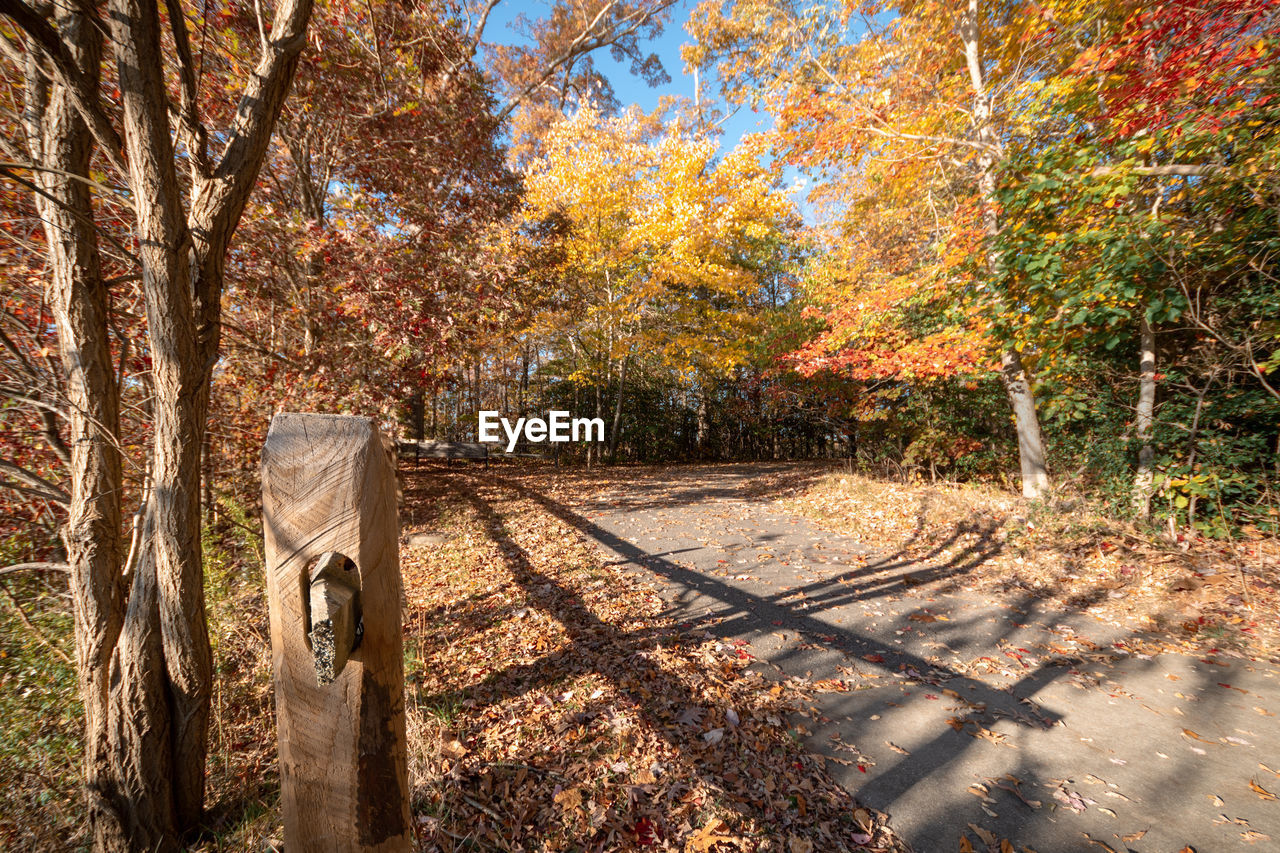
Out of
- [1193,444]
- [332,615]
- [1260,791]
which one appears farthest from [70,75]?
[1193,444]

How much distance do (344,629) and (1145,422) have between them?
824 cm

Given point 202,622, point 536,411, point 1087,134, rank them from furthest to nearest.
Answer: point 536,411, point 1087,134, point 202,622

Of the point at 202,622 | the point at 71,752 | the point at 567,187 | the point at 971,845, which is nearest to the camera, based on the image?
the point at 971,845

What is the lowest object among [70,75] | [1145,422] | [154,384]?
[1145,422]

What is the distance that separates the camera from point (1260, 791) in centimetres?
245

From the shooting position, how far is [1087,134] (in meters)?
5.44

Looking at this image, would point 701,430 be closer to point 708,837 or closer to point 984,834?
point 984,834

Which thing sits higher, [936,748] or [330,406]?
[330,406]

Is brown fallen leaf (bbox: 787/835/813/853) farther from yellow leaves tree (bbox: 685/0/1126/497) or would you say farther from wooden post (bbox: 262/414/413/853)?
yellow leaves tree (bbox: 685/0/1126/497)

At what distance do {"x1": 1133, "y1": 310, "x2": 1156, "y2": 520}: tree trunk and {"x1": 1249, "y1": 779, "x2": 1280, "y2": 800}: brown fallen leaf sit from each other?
161 inches

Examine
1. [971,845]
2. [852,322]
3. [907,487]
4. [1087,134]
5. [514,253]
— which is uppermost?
[1087,134]

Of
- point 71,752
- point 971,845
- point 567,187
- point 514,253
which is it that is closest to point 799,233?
point 567,187

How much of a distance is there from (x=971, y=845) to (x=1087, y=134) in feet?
24.5

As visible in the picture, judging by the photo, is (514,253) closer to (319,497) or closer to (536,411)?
(319,497)
